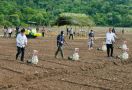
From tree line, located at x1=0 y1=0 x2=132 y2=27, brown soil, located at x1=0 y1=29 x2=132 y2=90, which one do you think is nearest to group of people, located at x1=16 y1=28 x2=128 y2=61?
brown soil, located at x1=0 y1=29 x2=132 y2=90

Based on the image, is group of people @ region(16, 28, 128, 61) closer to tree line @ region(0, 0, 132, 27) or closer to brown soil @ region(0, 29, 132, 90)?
brown soil @ region(0, 29, 132, 90)

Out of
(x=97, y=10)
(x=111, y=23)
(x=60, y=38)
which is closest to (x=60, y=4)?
(x=97, y=10)

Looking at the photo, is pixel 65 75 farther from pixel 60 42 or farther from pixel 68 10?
pixel 68 10

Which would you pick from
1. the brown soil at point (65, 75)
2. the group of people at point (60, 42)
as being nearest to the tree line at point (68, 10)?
Result: the group of people at point (60, 42)

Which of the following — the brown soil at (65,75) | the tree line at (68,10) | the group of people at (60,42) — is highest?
the tree line at (68,10)

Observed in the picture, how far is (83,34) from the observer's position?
5200 cm

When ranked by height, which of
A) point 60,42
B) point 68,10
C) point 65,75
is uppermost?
point 68,10

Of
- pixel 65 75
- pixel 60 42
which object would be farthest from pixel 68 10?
pixel 65 75

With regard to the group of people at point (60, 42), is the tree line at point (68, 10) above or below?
above

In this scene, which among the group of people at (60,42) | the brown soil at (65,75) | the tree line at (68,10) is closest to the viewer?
the brown soil at (65,75)

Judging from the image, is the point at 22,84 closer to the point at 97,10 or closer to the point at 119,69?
the point at 119,69

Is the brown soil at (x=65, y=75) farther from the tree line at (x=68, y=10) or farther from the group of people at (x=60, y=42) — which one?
the tree line at (x=68, y=10)

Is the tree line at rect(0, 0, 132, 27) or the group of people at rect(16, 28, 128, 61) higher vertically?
the tree line at rect(0, 0, 132, 27)

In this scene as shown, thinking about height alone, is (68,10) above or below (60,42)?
above
